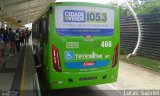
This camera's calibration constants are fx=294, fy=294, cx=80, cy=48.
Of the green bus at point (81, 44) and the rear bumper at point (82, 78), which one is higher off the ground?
the green bus at point (81, 44)

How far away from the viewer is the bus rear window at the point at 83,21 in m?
8.39

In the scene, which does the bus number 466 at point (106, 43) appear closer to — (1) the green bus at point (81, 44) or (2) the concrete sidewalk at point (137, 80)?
(1) the green bus at point (81, 44)

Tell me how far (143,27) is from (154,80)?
7747 millimetres

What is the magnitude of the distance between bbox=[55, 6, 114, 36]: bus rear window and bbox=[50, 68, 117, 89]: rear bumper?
1156 mm

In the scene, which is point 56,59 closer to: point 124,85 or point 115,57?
point 115,57

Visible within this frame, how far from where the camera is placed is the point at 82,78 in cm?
860

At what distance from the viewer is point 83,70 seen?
865cm

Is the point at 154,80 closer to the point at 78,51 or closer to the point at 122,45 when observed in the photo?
the point at 78,51

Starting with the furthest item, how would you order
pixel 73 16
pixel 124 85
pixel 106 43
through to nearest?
pixel 124 85, pixel 106 43, pixel 73 16

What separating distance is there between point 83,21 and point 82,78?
5.51 feet

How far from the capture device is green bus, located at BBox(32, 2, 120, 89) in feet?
27.5

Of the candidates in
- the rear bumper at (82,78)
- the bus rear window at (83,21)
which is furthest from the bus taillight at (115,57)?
the bus rear window at (83,21)

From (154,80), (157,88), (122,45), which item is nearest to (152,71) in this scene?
(154,80)

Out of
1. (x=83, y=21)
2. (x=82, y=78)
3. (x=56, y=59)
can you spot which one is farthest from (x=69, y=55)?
(x=83, y=21)
